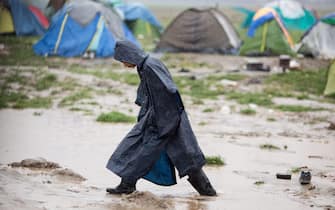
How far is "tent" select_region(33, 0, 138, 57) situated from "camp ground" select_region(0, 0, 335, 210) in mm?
33

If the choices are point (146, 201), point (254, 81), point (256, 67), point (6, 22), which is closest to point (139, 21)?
point (6, 22)

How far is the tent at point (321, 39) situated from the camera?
23.7 m

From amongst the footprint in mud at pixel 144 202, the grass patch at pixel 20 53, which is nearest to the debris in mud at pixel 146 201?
the footprint in mud at pixel 144 202

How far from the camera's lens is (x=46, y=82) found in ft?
59.7

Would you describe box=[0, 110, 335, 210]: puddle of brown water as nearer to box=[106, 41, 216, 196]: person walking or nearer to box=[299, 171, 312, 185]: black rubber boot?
box=[299, 171, 312, 185]: black rubber boot

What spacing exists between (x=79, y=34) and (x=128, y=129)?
1102cm

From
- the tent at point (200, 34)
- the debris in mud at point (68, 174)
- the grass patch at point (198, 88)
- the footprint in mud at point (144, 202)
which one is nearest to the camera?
the footprint in mud at point (144, 202)

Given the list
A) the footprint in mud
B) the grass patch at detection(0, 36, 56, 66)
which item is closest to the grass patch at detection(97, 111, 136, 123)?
the footprint in mud

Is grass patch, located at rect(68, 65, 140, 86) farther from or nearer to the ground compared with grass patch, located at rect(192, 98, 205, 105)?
nearer to the ground

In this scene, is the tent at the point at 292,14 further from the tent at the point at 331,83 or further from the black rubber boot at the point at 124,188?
the black rubber boot at the point at 124,188

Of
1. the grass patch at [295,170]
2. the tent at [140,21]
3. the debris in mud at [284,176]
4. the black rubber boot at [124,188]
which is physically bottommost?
the tent at [140,21]

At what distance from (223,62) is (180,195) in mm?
14299

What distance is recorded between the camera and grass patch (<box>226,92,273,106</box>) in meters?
16.1

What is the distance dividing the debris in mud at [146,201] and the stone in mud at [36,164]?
176 centimetres
